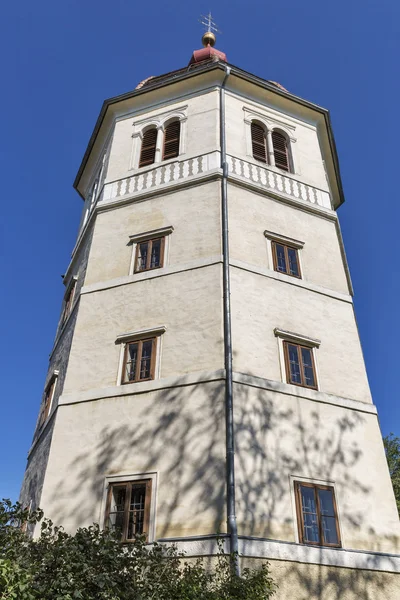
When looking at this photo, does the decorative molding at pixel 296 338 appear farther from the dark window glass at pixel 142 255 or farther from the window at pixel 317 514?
the dark window glass at pixel 142 255

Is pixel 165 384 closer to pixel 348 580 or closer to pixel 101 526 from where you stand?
pixel 101 526

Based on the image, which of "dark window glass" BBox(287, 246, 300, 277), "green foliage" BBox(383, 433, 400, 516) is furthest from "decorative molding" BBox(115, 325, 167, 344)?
"green foliage" BBox(383, 433, 400, 516)

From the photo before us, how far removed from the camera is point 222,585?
8.41 m

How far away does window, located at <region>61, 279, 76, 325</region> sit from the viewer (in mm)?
16850

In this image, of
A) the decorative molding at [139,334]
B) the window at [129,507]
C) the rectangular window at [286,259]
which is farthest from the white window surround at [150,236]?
the window at [129,507]

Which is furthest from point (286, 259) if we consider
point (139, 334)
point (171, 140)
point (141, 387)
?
point (171, 140)

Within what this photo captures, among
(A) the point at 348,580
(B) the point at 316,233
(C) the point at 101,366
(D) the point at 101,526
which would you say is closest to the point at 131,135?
(B) the point at 316,233

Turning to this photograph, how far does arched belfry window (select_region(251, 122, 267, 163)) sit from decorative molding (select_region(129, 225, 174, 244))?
14.7 feet

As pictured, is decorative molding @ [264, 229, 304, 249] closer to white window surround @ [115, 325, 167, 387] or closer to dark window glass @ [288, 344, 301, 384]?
dark window glass @ [288, 344, 301, 384]

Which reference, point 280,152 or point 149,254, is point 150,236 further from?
point 280,152

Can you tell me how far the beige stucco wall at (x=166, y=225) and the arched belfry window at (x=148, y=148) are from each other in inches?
84.5

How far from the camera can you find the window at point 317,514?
1077 centimetres

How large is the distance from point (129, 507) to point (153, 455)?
3.55 ft

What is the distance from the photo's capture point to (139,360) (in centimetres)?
1310
